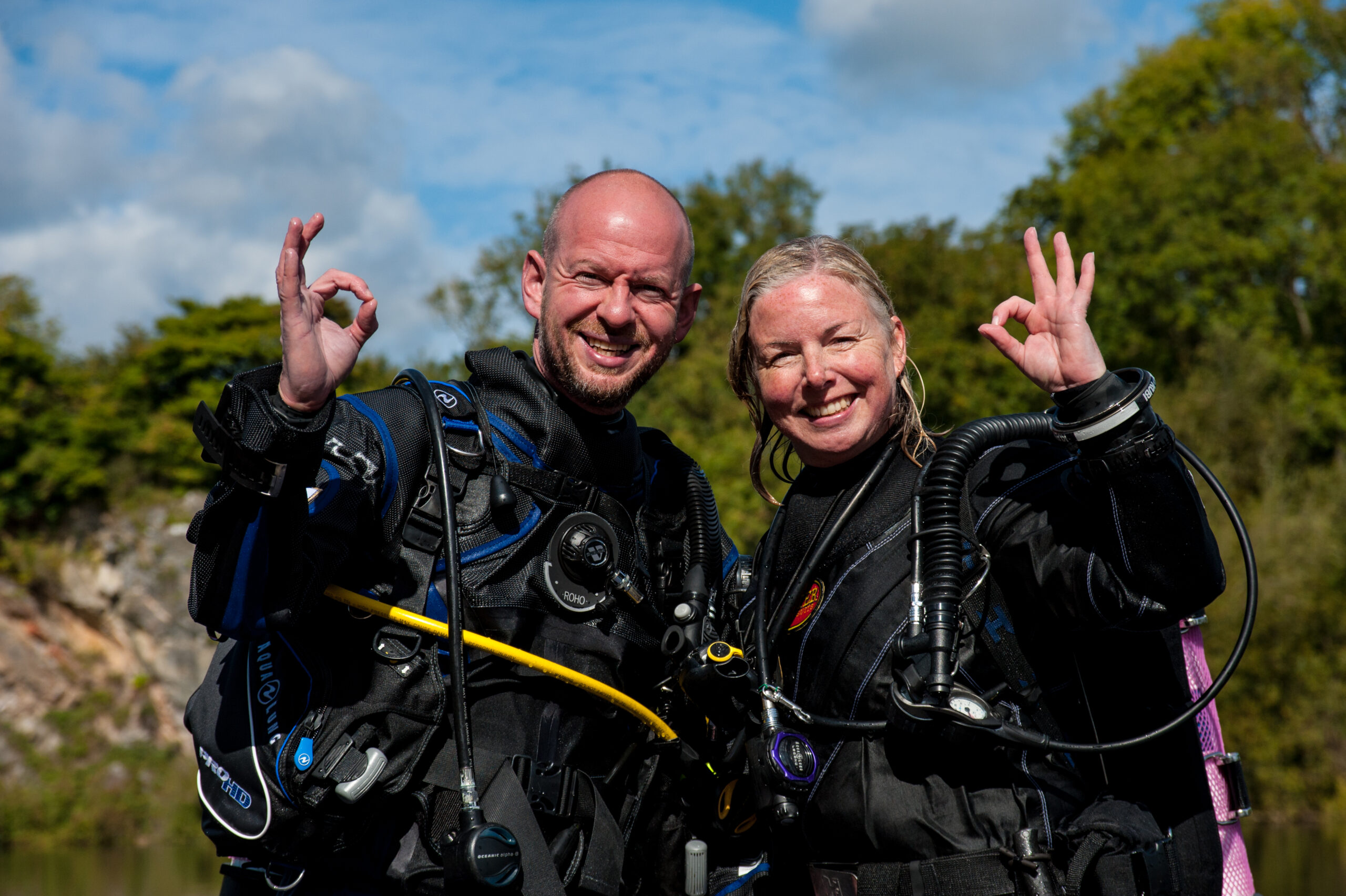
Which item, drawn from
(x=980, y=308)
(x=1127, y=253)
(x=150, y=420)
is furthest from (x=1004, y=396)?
(x=150, y=420)

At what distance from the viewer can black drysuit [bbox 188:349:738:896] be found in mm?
2436

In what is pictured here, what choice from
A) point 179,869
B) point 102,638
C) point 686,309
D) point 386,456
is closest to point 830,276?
point 686,309

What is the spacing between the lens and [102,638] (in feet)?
71.1

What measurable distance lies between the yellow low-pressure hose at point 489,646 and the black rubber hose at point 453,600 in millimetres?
64

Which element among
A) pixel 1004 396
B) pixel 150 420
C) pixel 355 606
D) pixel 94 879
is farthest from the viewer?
pixel 150 420

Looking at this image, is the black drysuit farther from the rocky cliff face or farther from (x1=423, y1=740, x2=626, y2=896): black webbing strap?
the rocky cliff face

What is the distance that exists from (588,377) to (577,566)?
22.6 inches

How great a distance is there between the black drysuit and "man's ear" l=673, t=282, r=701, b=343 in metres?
0.36

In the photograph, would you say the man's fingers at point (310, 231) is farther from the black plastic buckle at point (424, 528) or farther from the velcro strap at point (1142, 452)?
the velcro strap at point (1142, 452)

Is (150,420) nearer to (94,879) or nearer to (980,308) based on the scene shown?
(94,879)

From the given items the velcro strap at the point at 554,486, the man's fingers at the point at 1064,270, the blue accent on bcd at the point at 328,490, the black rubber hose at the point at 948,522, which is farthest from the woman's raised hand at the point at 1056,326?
the blue accent on bcd at the point at 328,490

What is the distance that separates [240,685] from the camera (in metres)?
2.76

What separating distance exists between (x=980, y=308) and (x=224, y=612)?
21.0 metres

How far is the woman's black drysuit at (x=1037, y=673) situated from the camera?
224cm
